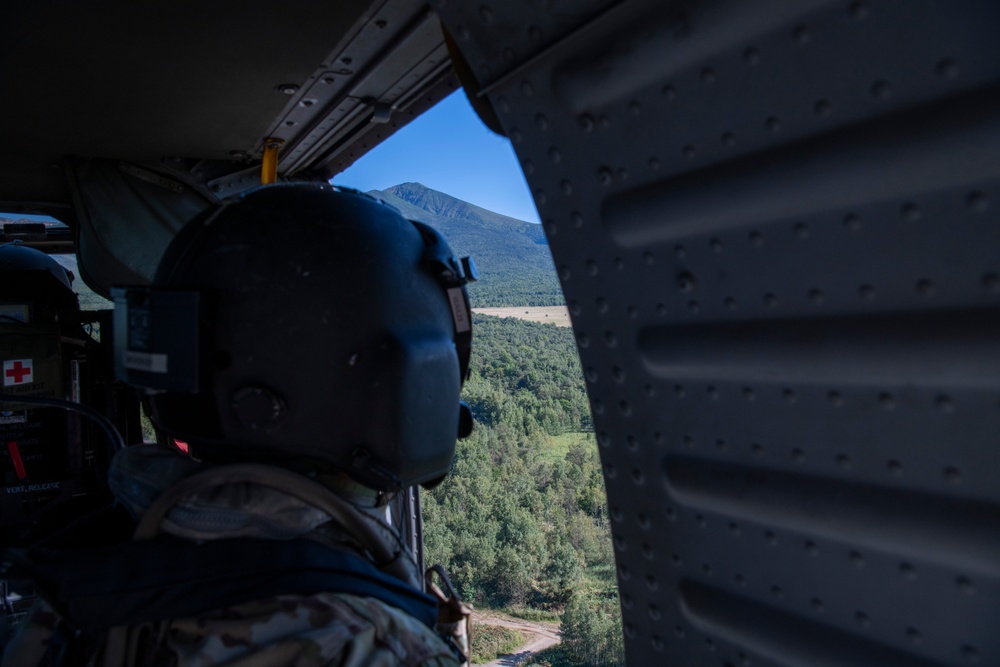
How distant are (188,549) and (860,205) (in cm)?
91

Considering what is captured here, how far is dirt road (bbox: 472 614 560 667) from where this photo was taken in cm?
818

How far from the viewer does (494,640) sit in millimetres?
8398

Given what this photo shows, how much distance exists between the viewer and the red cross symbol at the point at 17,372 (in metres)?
3.61

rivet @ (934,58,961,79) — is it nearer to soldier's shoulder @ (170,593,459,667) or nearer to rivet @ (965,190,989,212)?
rivet @ (965,190,989,212)

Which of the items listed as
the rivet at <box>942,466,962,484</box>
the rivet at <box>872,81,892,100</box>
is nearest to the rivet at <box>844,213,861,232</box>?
the rivet at <box>872,81,892,100</box>

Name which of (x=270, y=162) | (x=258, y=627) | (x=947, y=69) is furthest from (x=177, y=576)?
(x=270, y=162)

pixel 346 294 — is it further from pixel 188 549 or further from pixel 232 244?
pixel 188 549

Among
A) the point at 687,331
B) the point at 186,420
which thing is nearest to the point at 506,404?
the point at 186,420

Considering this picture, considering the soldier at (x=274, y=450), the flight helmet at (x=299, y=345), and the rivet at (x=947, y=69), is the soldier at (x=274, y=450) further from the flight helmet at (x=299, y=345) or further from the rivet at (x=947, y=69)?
the rivet at (x=947, y=69)

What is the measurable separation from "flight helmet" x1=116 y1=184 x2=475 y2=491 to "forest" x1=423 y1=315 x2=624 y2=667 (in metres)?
3.55

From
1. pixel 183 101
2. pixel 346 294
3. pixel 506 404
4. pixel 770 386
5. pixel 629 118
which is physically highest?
pixel 183 101

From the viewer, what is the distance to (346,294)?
120 cm

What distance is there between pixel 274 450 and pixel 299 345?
0.18m

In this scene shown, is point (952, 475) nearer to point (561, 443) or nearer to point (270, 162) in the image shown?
point (270, 162)
